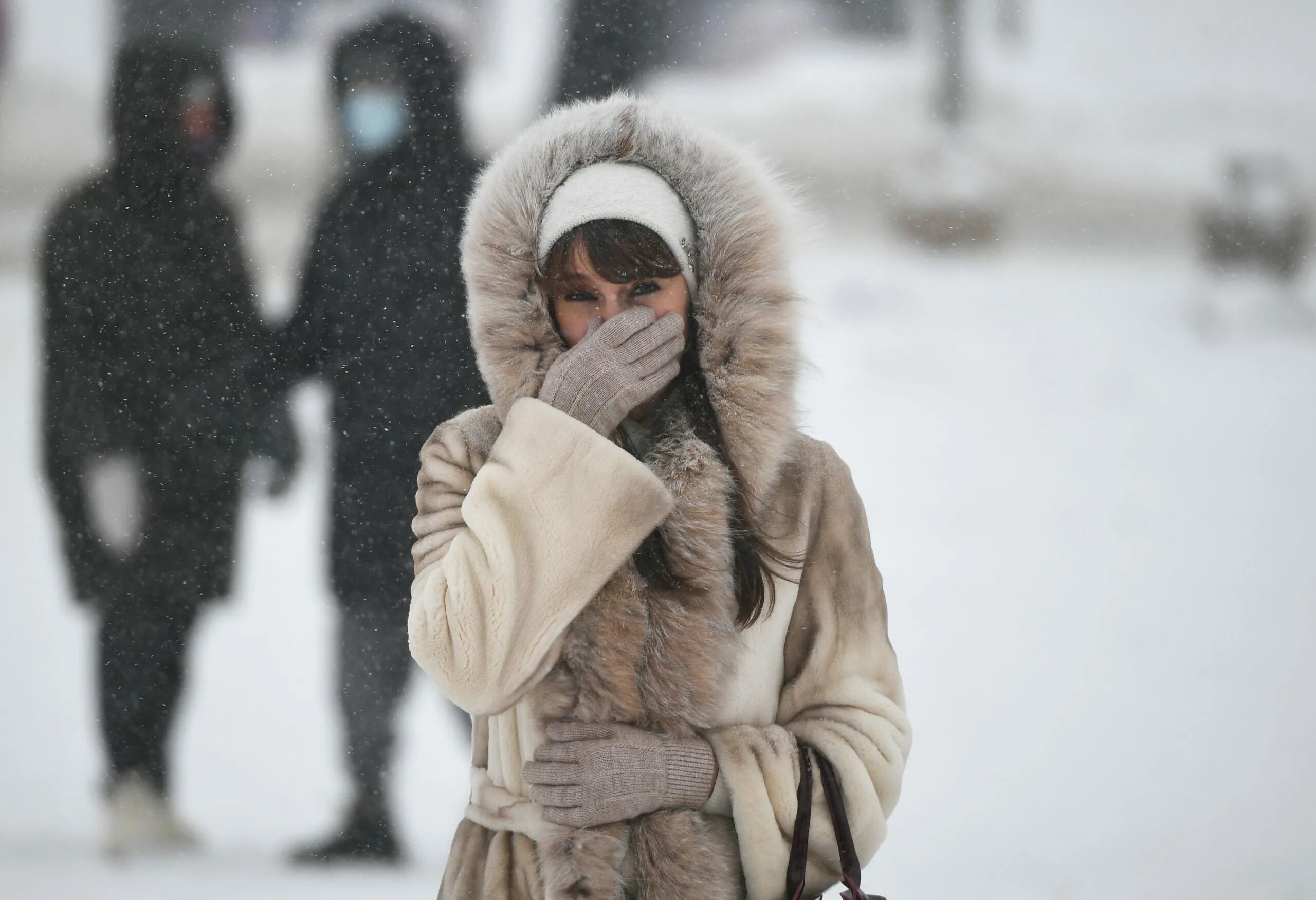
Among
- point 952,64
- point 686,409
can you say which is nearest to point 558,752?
point 686,409

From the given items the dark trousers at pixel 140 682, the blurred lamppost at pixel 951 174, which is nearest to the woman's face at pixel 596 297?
the blurred lamppost at pixel 951 174

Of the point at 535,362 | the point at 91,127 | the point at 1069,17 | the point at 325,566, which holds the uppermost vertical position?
the point at 1069,17

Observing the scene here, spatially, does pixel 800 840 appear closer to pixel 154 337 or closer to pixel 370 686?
pixel 370 686

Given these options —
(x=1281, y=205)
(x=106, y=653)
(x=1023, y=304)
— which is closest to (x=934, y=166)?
(x=1023, y=304)

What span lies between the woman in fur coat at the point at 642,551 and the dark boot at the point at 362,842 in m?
1.34

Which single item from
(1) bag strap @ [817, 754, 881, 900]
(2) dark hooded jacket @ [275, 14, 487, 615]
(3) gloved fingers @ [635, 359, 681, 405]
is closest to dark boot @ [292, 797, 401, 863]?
(2) dark hooded jacket @ [275, 14, 487, 615]

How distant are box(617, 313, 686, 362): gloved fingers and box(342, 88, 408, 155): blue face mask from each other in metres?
1.46

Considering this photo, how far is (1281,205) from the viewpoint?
288 centimetres

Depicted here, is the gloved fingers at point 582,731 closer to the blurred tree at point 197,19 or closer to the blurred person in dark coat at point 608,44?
the blurred person in dark coat at point 608,44

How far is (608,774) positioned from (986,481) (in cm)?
179

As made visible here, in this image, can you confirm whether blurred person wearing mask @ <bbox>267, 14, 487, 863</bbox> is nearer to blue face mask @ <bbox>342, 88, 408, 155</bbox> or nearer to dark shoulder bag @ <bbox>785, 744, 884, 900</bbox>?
blue face mask @ <bbox>342, 88, 408, 155</bbox>

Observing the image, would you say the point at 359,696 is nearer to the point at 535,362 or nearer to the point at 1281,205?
the point at 535,362

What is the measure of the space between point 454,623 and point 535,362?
13.0 inches

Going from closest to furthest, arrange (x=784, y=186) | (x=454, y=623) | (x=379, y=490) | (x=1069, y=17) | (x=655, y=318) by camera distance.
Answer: (x=454, y=623), (x=655, y=318), (x=784, y=186), (x=379, y=490), (x=1069, y=17)
